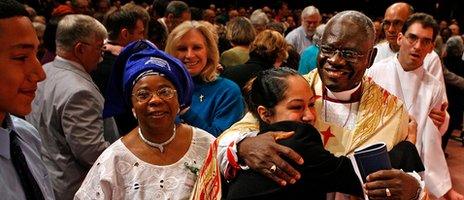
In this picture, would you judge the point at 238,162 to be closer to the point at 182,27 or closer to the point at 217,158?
the point at 217,158

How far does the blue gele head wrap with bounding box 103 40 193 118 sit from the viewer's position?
76.4 inches

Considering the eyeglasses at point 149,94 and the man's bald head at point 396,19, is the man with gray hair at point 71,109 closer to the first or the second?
the eyeglasses at point 149,94

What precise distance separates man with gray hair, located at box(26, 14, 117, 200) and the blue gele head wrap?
48cm

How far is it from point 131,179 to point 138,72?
379 mm

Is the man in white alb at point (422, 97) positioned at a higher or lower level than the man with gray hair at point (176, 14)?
higher

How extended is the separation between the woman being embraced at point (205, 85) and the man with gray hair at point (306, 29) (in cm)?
389

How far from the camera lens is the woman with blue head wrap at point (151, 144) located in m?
1.83

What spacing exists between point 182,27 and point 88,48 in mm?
499

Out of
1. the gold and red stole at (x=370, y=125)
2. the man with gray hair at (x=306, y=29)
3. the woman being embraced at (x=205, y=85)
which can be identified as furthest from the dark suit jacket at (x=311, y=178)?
the man with gray hair at (x=306, y=29)

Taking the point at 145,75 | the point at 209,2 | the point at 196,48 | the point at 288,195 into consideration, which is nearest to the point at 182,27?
the point at 196,48

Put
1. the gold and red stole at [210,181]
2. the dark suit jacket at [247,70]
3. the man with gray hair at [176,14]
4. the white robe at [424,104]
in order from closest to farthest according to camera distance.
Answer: the gold and red stole at [210,181] < the white robe at [424,104] < the dark suit jacket at [247,70] < the man with gray hair at [176,14]

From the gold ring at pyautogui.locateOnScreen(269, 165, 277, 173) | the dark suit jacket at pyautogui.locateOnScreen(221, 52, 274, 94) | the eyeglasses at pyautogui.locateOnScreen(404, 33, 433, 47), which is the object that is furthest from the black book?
the dark suit jacket at pyautogui.locateOnScreen(221, 52, 274, 94)

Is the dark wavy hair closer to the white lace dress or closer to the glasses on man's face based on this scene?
the white lace dress

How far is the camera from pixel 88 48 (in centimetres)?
279
